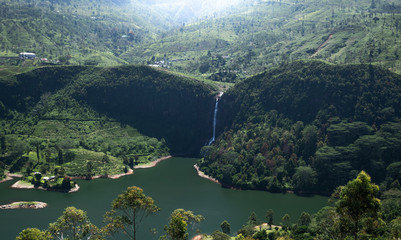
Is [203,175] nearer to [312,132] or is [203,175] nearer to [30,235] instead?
[312,132]

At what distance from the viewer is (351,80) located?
126438 mm

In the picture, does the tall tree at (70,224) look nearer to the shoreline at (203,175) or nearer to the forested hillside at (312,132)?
the forested hillside at (312,132)

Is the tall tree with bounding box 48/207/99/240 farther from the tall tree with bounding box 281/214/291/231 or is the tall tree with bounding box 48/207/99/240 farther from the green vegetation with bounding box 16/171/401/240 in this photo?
the tall tree with bounding box 281/214/291/231

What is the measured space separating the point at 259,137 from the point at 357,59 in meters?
70.1

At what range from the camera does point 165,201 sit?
9969 centimetres

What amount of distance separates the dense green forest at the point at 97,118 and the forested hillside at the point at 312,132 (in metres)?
21.0

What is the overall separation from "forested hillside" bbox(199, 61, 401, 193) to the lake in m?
7.04

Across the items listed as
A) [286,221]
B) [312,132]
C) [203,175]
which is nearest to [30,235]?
[286,221]

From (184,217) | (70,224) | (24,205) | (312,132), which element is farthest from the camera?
(312,132)

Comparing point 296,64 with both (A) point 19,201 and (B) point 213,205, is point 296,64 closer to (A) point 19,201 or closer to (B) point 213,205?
(B) point 213,205

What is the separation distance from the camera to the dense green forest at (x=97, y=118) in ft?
422

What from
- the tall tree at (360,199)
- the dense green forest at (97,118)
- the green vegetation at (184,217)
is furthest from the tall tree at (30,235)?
the dense green forest at (97,118)

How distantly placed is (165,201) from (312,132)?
4893cm

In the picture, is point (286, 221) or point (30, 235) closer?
point (30, 235)
